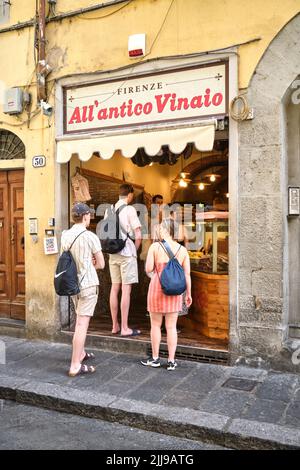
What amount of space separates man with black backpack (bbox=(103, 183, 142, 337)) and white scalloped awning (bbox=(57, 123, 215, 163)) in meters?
0.97

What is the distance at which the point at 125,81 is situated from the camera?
6.52m

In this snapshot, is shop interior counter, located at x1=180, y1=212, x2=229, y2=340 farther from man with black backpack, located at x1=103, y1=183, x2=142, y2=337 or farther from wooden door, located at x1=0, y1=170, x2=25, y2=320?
wooden door, located at x1=0, y1=170, x2=25, y2=320

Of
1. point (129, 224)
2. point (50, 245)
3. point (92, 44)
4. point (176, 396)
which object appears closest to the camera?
point (176, 396)

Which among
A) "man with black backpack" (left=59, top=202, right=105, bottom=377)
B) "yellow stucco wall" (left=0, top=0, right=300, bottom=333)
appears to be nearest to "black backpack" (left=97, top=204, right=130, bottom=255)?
"yellow stucco wall" (left=0, top=0, right=300, bottom=333)

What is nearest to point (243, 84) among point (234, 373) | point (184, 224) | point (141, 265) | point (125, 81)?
point (125, 81)

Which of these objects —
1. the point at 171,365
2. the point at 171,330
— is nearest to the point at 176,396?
the point at 171,365

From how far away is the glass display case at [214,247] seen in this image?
21.6 feet

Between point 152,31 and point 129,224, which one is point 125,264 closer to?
point 129,224

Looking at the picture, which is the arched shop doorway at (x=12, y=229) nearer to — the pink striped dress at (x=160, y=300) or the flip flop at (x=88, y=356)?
the flip flop at (x=88, y=356)

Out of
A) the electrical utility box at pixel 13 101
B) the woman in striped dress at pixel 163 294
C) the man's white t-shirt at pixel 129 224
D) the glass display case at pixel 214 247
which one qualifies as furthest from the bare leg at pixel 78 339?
the electrical utility box at pixel 13 101

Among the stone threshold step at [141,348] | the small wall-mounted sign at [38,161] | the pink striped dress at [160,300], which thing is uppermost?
the small wall-mounted sign at [38,161]

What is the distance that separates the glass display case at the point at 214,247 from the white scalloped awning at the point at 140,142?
135 cm

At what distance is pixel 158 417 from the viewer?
14.0ft

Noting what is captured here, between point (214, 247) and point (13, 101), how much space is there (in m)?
3.87
